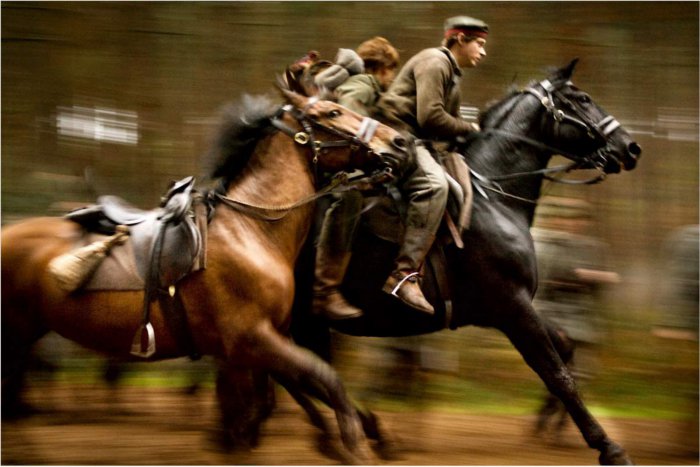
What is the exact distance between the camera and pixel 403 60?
9.60 metres

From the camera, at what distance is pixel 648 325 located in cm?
966

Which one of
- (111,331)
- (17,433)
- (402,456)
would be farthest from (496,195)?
(17,433)

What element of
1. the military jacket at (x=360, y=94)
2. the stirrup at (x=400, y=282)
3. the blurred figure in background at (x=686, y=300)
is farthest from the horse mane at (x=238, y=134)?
the blurred figure in background at (x=686, y=300)

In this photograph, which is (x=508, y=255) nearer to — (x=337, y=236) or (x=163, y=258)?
(x=337, y=236)

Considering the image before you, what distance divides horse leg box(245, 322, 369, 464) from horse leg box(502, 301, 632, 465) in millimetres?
1357

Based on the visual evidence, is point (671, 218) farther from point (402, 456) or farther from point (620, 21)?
point (402, 456)

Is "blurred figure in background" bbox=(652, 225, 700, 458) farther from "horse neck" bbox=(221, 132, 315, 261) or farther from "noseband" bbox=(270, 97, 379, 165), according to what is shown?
"horse neck" bbox=(221, 132, 315, 261)

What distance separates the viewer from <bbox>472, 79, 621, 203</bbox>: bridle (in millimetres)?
6402

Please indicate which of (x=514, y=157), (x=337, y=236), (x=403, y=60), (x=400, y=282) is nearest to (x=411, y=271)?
(x=400, y=282)

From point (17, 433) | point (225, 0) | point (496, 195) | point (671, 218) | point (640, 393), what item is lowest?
point (640, 393)

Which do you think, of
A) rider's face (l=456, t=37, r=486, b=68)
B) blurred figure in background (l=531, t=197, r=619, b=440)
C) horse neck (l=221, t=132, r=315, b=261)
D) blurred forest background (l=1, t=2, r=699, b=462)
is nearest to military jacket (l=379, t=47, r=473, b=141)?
rider's face (l=456, t=37, r=486, b=68)

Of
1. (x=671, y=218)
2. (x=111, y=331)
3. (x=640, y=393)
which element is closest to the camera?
(x=111, y=331)

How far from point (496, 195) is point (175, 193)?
2.09 metres

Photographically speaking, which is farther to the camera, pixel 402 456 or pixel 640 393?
pixel 640 393
